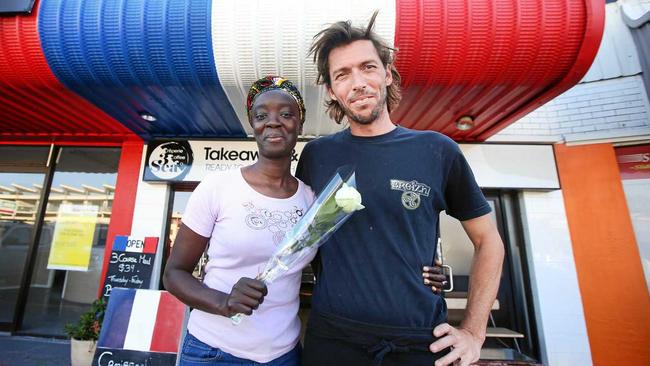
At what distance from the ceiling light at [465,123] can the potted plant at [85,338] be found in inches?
198

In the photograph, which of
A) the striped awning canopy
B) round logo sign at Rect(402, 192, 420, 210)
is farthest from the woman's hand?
the striped awning canopy

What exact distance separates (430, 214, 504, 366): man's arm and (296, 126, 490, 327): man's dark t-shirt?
69 millimetres

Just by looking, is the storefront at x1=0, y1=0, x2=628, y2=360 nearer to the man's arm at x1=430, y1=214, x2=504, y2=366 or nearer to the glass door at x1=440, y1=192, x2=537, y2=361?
the glass door at x1=440, y1=192, x2=537, y2=361

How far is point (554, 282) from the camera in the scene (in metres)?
4.29

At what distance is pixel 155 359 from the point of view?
10.1 ft

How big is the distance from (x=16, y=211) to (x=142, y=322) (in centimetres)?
368

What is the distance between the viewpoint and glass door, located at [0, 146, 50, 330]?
485cm

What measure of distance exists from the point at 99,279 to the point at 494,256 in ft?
17.5

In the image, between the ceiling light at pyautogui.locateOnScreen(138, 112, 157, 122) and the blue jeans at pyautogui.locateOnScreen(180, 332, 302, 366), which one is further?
the ceiling light at pyautogui.locateOnScreen(138, 112, 157, 122)

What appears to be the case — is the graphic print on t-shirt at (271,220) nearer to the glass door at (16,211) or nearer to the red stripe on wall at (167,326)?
the red stripe on wall at (167,326)

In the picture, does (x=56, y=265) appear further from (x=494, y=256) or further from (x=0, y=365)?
(x=494, y=256)

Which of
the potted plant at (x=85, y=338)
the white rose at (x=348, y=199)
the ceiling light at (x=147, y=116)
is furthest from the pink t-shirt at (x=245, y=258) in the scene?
the potted plant at (x=85, y=338)

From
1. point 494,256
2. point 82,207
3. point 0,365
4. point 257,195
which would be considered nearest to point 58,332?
point 0,365

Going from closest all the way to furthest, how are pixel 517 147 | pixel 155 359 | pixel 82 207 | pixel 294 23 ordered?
pixel 294 23, pixel 155 359, pixel 517 147, pixel 82 207
